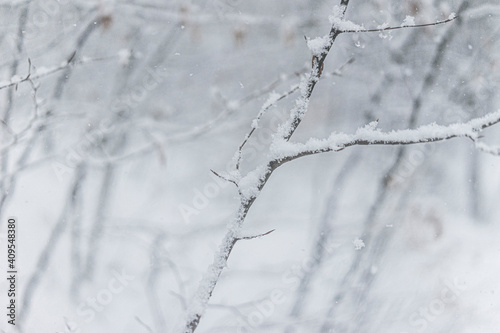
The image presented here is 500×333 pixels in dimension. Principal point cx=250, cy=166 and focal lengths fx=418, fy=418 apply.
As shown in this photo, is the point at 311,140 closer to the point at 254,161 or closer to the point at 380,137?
the point at 380,137

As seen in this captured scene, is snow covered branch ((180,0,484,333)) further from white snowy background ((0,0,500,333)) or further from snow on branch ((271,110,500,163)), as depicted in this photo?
white snowy background ((0,0,500,333))

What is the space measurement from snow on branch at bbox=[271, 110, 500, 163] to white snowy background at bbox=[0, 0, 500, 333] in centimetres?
179

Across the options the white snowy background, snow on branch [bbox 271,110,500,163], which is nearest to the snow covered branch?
snow on branch [bbox 271,110,500,163]

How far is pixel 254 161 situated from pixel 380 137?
6.69 feet

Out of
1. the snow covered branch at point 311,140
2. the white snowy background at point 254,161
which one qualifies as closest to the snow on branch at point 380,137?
the snow covered branch at point 311,140

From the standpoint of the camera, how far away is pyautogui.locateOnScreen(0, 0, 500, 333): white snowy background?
2908 mm

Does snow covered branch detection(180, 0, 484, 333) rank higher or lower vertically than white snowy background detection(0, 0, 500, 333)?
lower

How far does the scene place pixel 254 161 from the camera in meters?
3.29

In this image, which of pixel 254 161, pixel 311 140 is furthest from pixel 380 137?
pixel 254 161

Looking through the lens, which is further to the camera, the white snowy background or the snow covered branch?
the white snowy background

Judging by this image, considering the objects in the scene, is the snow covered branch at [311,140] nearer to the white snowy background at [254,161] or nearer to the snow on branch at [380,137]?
the snow on branch at [380,137]

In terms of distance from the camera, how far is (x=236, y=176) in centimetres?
146

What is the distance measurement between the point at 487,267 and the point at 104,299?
2.83 meters

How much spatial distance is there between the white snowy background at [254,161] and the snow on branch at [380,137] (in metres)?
1.79
